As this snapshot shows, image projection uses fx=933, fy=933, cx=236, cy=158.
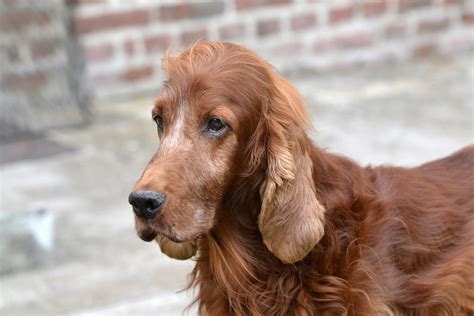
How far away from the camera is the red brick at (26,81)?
7340mm

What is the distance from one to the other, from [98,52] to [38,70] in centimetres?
53

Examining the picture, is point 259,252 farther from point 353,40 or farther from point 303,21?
point 353,40

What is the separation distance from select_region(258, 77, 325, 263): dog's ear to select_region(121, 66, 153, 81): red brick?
478 centimetres

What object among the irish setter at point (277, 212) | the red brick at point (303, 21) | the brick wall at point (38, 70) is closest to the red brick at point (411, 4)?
the red brick at point (303, 21)

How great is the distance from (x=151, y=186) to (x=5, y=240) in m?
2.43

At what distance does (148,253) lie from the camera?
17.2 feet

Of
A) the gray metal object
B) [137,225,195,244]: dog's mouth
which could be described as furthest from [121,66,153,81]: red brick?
[137,225,195,244]: dog's mouth

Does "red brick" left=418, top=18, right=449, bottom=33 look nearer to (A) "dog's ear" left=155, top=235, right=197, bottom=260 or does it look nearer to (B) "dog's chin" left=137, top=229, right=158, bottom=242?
(A) "dog's ear" left=155, top=235, right=197, bottom=260

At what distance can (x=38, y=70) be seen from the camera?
7363mm

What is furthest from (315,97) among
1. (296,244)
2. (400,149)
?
(296,244)

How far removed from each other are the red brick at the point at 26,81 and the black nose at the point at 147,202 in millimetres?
4717

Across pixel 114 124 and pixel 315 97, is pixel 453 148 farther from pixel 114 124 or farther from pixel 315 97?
pixel 114 124

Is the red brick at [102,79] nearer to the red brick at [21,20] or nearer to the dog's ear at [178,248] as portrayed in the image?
the red brick at [21,20]

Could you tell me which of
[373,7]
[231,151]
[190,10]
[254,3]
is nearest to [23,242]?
[231,151]
